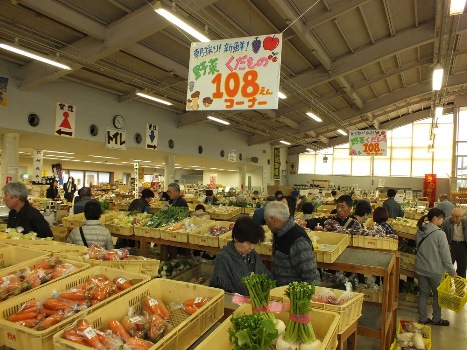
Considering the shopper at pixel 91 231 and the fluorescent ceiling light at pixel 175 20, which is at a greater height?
the fluorescent ceiling light at pixel 175 20

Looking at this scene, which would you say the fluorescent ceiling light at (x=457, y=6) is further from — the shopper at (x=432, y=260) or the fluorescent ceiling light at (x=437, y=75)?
the fluorescent ceiling light at (x=437, y=75)

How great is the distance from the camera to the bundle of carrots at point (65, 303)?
5.89 feet

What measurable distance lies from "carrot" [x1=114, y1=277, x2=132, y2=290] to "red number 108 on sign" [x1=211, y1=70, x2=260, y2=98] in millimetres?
2947

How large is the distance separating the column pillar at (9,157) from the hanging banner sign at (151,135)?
14.1 feet

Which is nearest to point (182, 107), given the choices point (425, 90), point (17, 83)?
point (17, 83)

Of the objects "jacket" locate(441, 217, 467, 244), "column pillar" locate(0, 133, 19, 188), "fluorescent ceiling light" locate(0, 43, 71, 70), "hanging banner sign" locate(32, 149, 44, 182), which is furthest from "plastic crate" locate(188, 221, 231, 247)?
"hanging banner sign" locate(32, 149, 44, 182)

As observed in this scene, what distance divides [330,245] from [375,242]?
26.1 inches

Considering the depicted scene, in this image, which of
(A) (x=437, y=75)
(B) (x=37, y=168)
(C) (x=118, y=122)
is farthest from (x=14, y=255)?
(C) (x=118, y=122)

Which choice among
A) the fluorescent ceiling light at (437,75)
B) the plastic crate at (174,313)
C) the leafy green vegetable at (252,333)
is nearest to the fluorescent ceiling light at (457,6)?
the fluorescent ceiling light at (437,75)

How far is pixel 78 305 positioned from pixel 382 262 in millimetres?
2999

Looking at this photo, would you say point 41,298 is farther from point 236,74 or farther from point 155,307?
point 236,74

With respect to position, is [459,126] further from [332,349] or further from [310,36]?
[332,349]

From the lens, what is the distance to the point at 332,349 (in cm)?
172

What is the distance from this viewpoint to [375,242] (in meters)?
4.37
